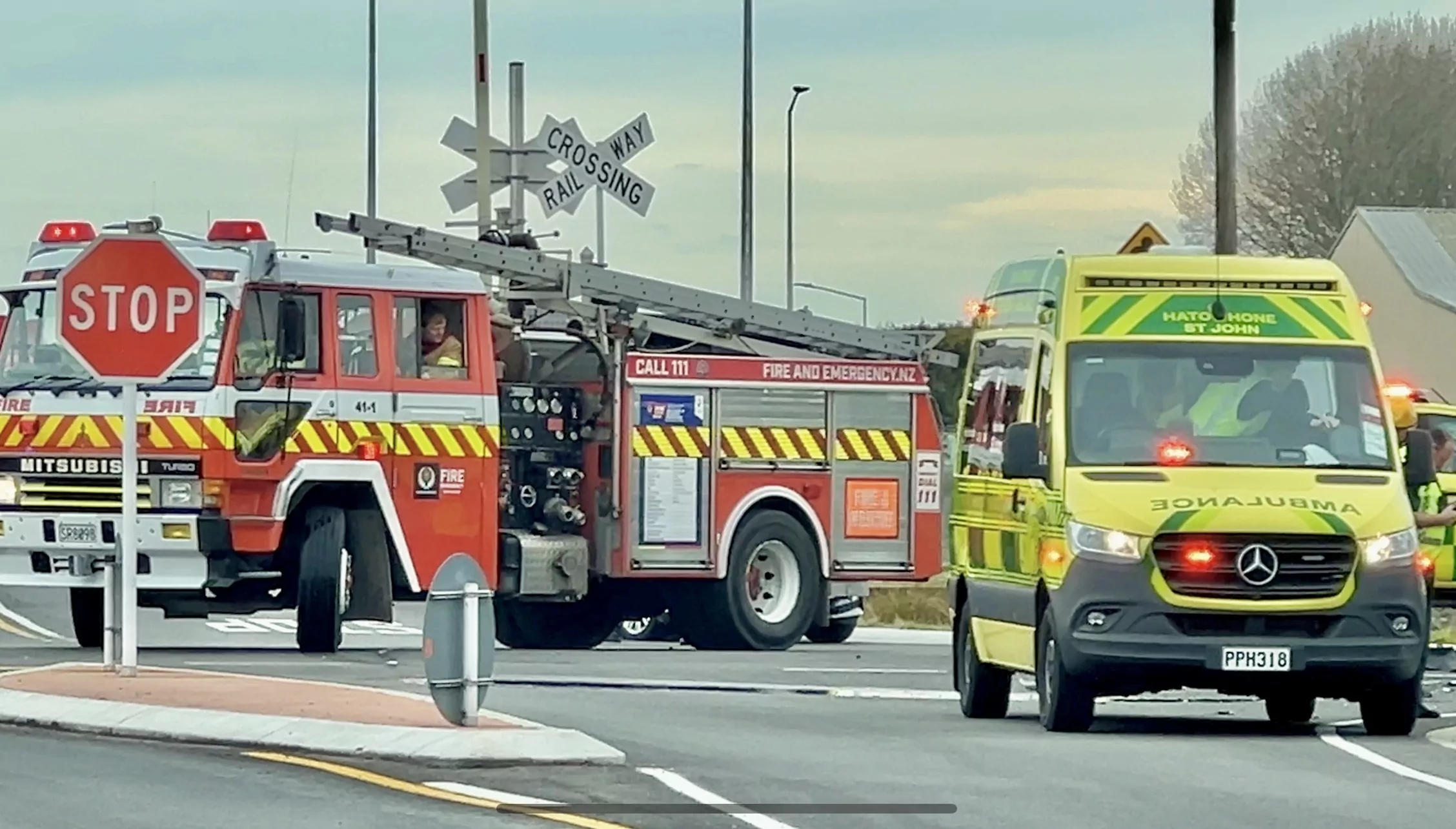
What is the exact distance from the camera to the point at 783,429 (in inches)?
1026

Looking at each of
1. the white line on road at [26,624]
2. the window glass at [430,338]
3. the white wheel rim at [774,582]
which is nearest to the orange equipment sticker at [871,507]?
the white wheel rim at [774,582]

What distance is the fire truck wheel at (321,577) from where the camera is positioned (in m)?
22.8

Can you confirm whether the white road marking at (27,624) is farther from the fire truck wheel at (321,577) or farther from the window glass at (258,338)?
the window glass at (258,338)

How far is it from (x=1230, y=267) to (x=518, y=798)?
20.8 feet

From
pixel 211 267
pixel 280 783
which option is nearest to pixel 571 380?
pixel 211 267

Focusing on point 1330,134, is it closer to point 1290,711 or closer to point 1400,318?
point 1400,318

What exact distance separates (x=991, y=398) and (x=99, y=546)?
7.39m

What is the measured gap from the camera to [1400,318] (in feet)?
235

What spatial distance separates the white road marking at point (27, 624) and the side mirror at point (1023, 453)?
55.6 ft

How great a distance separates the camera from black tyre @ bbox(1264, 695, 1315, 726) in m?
18.1

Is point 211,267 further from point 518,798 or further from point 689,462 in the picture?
point 518,798

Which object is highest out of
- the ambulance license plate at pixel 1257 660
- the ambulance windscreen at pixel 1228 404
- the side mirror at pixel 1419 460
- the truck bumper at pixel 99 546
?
the ambulance windscreen at pixel 1228 404

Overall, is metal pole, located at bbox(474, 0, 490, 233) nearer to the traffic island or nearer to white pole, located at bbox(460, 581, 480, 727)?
the traffic island

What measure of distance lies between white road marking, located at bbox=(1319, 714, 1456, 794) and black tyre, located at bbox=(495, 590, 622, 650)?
35.1ft
